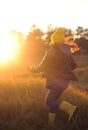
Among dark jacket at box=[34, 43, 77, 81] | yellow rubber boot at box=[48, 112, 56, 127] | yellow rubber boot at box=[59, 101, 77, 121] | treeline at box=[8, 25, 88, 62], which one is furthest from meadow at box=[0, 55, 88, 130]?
treeline at box=[8, 25, 88, 62]

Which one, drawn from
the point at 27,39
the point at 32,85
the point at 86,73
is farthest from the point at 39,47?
the point at 32,85

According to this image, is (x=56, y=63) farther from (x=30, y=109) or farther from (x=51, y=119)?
(x=30, y=109)

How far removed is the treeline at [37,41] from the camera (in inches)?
2526

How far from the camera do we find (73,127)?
773 cm

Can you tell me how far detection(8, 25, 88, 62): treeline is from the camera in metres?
64.2

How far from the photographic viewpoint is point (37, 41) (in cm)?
7388

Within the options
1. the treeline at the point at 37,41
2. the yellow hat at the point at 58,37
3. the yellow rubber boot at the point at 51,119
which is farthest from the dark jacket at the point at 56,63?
the treeline at the point at 37,41

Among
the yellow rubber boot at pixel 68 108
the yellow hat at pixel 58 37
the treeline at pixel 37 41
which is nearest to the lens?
the yellow rubber boot at pixel 68 108

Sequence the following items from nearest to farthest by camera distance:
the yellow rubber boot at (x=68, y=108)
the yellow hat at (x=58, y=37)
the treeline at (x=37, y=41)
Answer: the yellow rubber boot at (x=68, y=108)
the yellow hat at (x=58, y=37)
the treeline at (x=37, y=41)

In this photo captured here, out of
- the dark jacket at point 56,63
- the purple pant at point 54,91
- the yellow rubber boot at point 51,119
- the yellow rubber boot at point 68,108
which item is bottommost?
the yellow rubber boot at point 51,119

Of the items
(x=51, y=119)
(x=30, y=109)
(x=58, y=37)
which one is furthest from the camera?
(x=30, y=109)

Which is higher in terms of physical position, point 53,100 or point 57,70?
point 57,70

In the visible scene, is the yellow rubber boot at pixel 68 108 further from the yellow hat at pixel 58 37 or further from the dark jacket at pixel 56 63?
the yellow hat at pixel 58 37

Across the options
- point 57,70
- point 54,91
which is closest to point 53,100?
point 54,91
